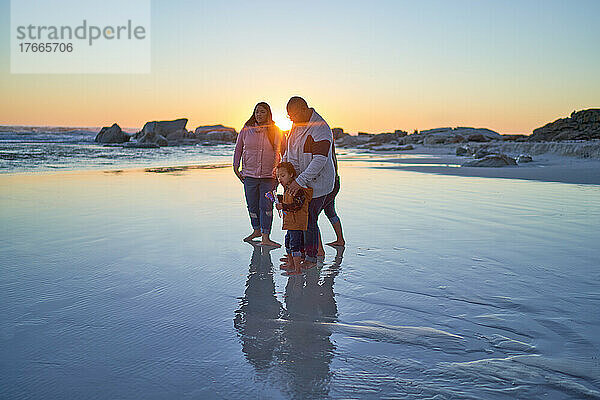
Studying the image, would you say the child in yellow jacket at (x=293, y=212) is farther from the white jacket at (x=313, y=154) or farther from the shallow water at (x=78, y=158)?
the shallow water at (x=78, y=158)

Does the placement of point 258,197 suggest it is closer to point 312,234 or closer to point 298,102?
point 312,234

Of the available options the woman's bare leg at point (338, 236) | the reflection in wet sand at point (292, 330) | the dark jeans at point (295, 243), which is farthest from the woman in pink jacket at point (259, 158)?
the reflection in wet sand at point (292, 330)

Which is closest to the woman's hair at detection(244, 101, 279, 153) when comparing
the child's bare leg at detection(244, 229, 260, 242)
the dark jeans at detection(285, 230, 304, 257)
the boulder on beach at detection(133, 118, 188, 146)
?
the child's bare leg at detection(244, 229, 260, 242)

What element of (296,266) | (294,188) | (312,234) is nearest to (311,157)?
(294,188)

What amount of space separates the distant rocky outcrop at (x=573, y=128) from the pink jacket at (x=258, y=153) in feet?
108

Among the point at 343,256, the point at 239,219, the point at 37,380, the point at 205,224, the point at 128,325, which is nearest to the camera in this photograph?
the point at 37,380

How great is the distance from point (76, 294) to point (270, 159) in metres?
3.03

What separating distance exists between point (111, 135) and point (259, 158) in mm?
50920

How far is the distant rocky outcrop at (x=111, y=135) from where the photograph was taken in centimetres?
5181

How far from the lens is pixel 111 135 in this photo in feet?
171

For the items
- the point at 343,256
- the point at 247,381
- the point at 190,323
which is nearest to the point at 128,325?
the point at 190,323

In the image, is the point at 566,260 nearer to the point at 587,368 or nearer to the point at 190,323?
the point at 587,368

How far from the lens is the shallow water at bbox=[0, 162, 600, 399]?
2395 millimetres

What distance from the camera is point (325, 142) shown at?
457 centimetres
